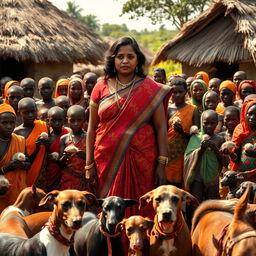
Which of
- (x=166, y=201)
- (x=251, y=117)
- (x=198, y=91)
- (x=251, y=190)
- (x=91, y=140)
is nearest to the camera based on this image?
(x=166, y=201)

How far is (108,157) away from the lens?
589 cm

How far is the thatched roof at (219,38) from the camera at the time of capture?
45.4 ft

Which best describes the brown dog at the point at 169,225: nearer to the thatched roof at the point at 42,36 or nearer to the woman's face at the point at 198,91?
the woman's face at the point at 198,91

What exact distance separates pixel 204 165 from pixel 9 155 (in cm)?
216

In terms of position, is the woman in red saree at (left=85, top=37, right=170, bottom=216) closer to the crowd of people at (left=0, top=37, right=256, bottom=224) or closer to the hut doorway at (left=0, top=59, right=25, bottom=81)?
the crowd of people at (left=0, top=37, right=256, bottom=224)

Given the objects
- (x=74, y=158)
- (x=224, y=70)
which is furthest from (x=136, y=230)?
(x=224, y=70)

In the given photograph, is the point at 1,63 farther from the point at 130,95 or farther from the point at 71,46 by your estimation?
the point at 130,95

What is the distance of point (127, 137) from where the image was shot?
582cm

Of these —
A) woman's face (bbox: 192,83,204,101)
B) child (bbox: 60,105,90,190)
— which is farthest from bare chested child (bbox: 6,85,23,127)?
woman's face (bbox: 192,83,204,101)

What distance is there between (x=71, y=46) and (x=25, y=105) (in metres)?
9.03

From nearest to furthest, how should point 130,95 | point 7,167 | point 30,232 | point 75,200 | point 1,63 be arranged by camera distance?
point 75,200 < point 130,95 < point 30,232 < point 7,167 < point 1,63

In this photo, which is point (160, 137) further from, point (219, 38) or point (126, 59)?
point (219, 38)

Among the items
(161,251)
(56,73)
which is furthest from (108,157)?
(56,73)

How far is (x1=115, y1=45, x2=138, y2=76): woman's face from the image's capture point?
573 centimetres
